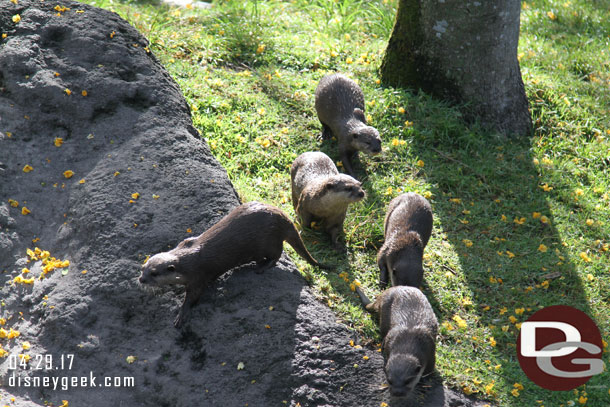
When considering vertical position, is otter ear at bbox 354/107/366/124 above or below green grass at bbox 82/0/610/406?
above

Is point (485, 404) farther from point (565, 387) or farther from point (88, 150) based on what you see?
point (88, 150)

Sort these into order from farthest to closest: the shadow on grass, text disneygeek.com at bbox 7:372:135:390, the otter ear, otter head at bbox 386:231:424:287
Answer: the otter ear < the shadow on grass < otter head at bbox 386:231:424:287 < text disneygeek.com at bbox 7:372:135:390

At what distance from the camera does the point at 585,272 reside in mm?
5410

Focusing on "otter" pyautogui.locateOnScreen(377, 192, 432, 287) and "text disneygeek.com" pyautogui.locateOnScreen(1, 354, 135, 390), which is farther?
"otter" pyautogui.locateOnScreen(377, 192, 432, 287)

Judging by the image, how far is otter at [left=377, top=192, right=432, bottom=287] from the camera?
15.7 ft

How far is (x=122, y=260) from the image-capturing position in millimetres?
4129

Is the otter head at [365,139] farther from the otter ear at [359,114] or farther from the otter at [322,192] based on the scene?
the otter at [322,192]

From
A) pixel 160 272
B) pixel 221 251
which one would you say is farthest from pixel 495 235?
pixel 160 272

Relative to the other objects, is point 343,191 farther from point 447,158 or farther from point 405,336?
point 447,158

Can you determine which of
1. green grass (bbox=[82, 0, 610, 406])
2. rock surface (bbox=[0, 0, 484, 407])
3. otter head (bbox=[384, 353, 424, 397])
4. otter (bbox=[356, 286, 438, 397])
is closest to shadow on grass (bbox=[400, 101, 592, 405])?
green grass (bbox=[82, 0, 610, 406])

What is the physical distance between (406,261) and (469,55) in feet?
10.4

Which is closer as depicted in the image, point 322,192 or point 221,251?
point 221,251

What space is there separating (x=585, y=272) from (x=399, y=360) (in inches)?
98.7

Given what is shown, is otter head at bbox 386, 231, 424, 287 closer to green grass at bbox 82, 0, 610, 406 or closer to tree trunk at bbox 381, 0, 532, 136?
green grass at bbox 82, 0, 610, 406
